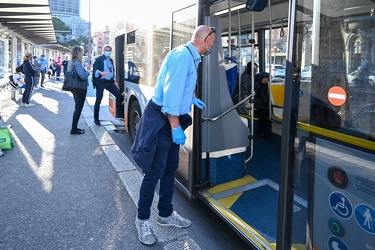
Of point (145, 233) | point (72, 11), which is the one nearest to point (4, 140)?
point (145, 233)

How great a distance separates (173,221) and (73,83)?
427cm

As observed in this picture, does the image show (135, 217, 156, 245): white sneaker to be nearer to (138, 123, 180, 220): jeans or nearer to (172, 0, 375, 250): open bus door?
(138, 123, 180, 220): jeans

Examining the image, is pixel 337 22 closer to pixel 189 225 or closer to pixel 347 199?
pixel 347 199

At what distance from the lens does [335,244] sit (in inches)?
69.7

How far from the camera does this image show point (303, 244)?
196 cm

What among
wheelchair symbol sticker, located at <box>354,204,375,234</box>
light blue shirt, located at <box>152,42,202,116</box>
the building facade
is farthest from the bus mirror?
the building facade

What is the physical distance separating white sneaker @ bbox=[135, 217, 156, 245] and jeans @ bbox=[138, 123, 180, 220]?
0.18 ft

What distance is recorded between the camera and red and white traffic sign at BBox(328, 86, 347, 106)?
64.9 inches

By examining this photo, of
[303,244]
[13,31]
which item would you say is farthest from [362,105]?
[13,31]

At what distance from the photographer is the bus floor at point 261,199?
194cm

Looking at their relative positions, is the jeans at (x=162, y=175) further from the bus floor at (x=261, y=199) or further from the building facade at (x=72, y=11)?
the building facade at (x=72, y=11)

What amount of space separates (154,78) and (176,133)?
2028mm

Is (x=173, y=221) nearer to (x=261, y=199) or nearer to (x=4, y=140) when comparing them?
(x=261, y=199)

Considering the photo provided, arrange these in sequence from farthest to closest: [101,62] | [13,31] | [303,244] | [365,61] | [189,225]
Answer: [13,31], [101,62], [189,225], [303,244], [365,61]
